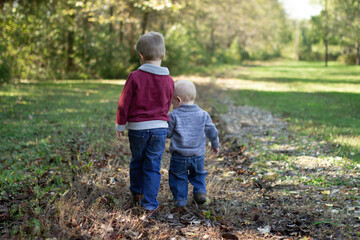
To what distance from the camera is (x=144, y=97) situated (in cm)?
367

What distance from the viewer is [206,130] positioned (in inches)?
162

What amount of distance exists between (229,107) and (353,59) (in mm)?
37087

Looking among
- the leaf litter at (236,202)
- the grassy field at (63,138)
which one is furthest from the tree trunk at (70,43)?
the leaf litter at (236,202)

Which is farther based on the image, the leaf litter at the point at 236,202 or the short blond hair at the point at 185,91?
the short blond hair at the point at 185,91

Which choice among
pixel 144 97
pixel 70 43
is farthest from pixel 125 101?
pixel 70 43

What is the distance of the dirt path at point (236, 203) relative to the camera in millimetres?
3400

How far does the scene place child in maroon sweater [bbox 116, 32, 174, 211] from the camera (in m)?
3.65

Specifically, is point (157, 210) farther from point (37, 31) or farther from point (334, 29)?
point (334, 29)

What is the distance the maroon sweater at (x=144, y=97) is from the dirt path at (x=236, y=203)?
103cm

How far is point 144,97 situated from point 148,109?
138 millimetres

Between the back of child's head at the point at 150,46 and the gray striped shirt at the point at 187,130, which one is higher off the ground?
the back of child's head at the point at 150,46

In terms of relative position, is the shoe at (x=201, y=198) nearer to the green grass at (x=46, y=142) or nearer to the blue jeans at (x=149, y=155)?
the blue jeans at (x=149, y=155)

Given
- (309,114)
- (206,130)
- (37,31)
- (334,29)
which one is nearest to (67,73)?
(37,31)

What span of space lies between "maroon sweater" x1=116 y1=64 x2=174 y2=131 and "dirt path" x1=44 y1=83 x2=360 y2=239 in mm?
1028
